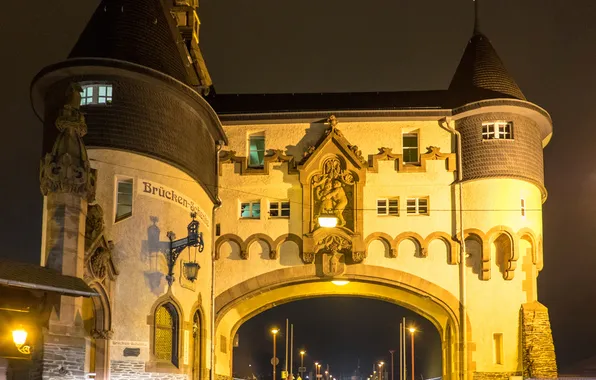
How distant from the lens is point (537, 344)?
4125cm

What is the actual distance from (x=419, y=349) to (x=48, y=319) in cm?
10997

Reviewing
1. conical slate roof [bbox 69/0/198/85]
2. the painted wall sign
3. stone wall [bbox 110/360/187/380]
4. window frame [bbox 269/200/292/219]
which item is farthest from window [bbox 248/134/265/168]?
stone wall [bbox 110/360/187/380]

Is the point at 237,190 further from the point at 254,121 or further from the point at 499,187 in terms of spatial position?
the point at 499,187

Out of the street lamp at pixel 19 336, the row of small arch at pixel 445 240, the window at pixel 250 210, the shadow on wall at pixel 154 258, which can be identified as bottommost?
the street lamp at pixel 19 336

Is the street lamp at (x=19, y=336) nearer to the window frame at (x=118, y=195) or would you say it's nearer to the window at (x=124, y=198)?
the window frame at (x=118, y=195)

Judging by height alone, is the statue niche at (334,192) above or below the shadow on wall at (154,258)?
above

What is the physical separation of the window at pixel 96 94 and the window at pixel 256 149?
12.2 m

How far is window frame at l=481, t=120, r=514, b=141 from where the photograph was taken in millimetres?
42750

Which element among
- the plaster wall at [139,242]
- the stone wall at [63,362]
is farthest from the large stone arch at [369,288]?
the stone wall at [63,362]

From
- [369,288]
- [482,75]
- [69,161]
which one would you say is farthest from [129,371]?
[482,75]

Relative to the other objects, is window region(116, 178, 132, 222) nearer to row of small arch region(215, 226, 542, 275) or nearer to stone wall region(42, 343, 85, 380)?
stone wall region(42, 343, 85, 380)

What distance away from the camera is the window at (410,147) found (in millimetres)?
43906

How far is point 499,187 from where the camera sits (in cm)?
4222

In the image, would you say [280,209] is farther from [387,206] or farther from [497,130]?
[497,130]
